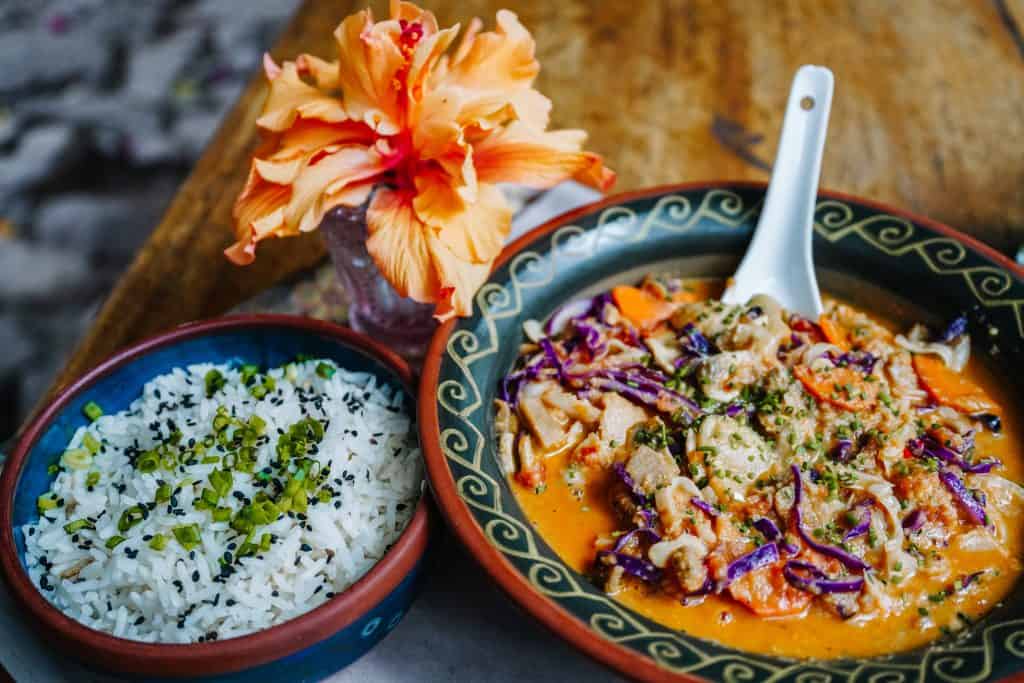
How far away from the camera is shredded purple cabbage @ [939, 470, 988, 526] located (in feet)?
5.73

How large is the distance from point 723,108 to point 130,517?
7.64 feet

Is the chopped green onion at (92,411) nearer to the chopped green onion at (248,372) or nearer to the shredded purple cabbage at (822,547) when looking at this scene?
the chopped green onion at (248,372)

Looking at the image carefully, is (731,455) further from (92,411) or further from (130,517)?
(92,411)

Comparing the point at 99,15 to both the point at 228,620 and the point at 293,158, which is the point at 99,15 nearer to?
the point at 293,158

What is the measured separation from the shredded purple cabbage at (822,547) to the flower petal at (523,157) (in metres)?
0.83

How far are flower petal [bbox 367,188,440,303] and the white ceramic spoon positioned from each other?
0.82 metres

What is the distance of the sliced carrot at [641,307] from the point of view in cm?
218

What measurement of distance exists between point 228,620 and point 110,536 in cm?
32

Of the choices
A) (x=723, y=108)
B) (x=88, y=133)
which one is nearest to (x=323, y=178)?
(x=723, y=108)

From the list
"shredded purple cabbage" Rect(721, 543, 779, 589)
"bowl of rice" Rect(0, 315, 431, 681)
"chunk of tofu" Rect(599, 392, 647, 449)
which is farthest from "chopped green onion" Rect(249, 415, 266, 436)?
"shredded purple cabbage" Rect(721, 543, 779, 589)

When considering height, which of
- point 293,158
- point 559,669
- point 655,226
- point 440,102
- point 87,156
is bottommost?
point 87,156

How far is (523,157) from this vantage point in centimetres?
192

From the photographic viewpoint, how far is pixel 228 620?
5.13 feet

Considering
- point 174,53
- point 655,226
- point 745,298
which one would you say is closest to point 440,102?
point 655,226
